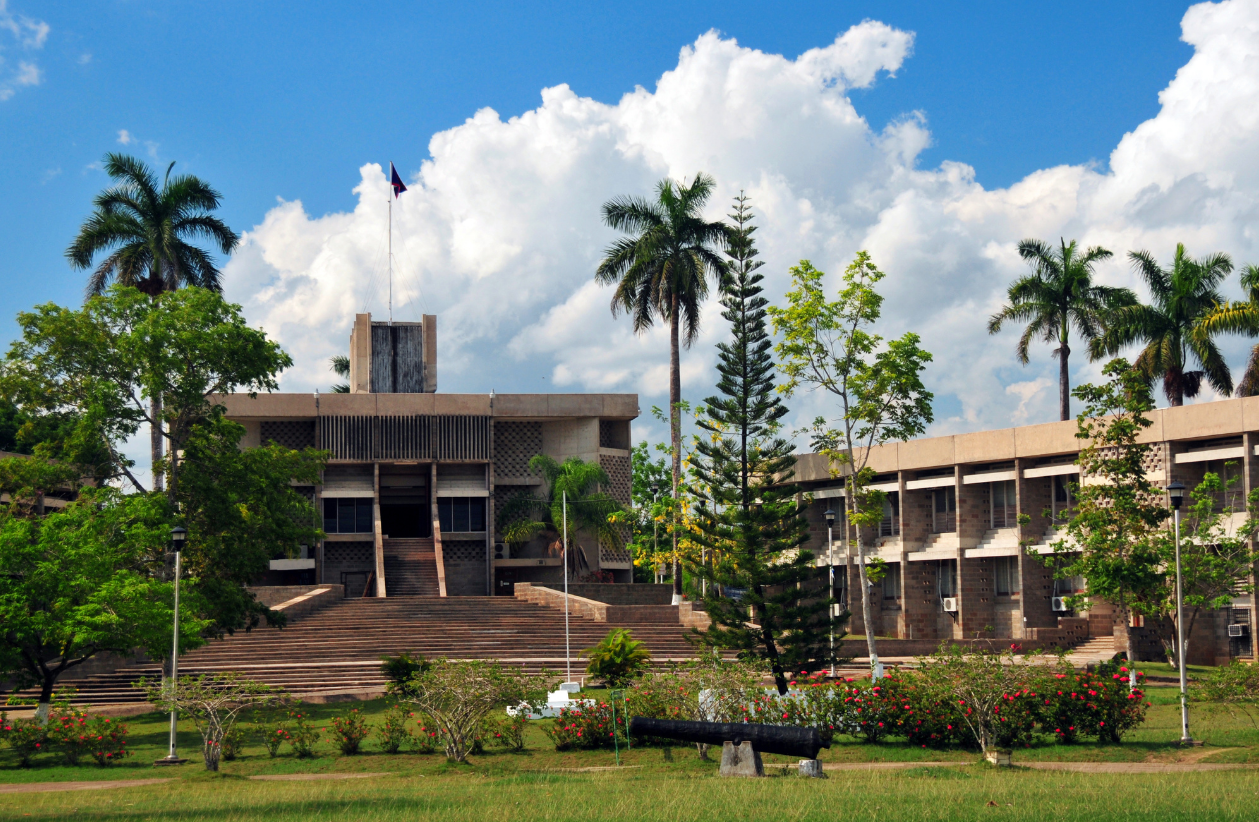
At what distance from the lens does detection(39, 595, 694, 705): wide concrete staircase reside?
24.2m

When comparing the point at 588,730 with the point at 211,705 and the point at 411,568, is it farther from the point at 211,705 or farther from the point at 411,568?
the point at 411,568

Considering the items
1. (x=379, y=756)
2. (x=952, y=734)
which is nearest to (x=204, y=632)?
(x=379, y=756)

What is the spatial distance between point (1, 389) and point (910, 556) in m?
24.8

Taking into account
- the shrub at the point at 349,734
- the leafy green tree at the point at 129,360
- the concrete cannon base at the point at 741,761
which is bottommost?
the shrub at the point at 349,734

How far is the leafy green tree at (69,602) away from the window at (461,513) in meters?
21.9

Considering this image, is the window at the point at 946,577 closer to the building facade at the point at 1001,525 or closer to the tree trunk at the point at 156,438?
the building facade at the point at 1001,525

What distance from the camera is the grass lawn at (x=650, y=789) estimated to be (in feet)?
28.0

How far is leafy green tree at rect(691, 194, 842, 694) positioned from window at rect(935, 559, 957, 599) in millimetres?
10805

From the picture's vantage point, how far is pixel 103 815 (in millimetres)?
9781

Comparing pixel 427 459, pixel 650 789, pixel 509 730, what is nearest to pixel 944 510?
pixel 427 459

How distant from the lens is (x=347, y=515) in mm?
41031

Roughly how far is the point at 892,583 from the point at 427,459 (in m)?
16.8

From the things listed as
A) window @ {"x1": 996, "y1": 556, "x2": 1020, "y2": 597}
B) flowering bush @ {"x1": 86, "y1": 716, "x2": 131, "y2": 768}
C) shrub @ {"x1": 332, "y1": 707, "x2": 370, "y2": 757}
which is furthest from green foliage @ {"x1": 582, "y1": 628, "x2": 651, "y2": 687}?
window @ {"x1": 996, "y1": 556, "x2": 1020, "y2": 597}

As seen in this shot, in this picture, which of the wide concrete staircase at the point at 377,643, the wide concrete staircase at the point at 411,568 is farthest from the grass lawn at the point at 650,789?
the wide concrete staircase at the point at 411,568
